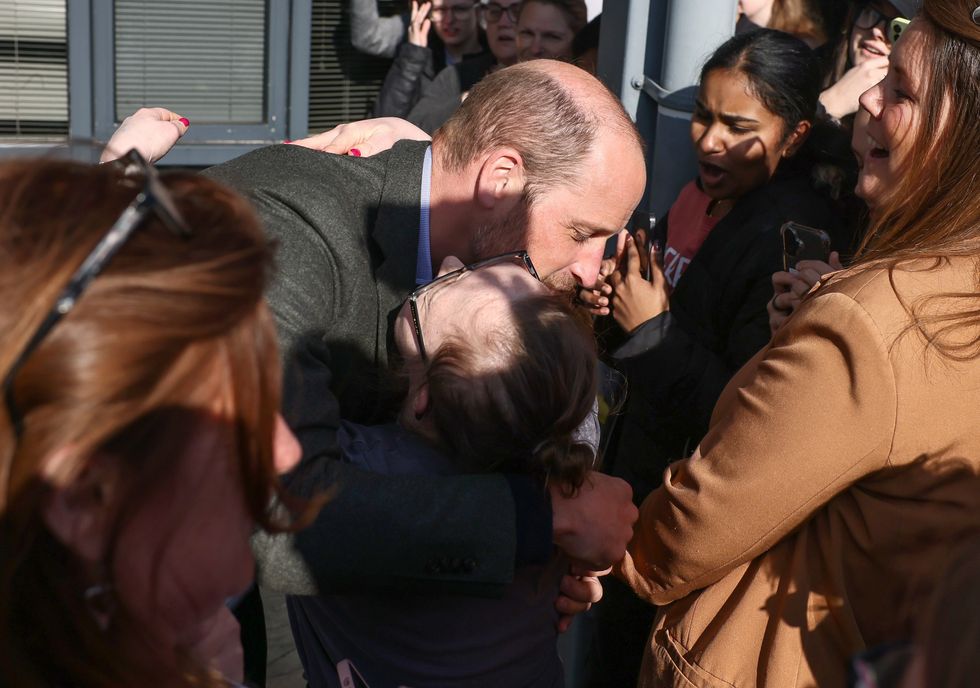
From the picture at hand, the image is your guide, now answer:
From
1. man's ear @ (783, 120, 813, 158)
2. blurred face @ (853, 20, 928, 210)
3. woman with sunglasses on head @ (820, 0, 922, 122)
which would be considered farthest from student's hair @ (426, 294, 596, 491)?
woman with sunglasses on head @ (820, 0, 922, 122)

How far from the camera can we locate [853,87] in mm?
3441

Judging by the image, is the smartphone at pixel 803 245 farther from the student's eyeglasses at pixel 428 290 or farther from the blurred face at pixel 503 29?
the blurred face at pixel 503 29

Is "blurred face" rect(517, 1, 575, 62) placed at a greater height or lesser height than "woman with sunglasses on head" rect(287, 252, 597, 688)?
greater

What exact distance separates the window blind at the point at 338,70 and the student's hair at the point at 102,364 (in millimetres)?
4217

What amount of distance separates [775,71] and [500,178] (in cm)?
121

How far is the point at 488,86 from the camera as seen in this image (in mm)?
2240

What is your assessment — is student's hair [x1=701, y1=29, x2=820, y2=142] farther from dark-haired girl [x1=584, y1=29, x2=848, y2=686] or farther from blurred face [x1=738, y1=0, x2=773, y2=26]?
blurred face [x1=738, y1=0, x2=773, y2=26]

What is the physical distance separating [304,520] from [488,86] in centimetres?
139

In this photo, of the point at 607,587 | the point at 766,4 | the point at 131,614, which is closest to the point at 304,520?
the point at 131,614

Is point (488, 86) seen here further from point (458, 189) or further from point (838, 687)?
point (838, 687)

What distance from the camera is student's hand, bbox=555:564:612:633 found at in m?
1.73

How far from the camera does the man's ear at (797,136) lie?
9.64 feet

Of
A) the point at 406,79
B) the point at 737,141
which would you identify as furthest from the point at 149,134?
the point at 406,79

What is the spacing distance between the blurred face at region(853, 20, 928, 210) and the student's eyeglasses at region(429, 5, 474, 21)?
10.9 ft
